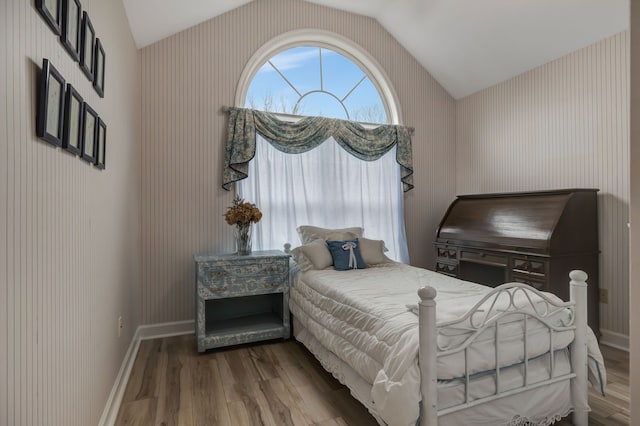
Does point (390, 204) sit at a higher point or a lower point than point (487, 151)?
lower

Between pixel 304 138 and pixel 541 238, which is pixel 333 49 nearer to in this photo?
pixel 304 138

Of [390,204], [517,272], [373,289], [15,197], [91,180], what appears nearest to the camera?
[15,197]

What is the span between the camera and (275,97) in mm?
3703

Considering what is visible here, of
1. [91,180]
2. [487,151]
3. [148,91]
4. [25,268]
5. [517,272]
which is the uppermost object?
[148,91]

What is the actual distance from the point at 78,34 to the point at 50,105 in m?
0.47

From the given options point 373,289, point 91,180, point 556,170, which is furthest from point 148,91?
point 556,170

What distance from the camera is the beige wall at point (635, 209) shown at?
0.94 m

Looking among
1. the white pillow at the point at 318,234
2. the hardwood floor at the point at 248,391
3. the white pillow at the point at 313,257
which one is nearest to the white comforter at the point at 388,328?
the white pillow at the point at 313,257

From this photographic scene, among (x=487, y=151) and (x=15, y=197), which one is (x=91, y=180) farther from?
(x=487, y=151)

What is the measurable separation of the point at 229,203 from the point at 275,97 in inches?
48.2

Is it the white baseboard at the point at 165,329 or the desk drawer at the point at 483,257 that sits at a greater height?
the desk drawer at the point at 483,257

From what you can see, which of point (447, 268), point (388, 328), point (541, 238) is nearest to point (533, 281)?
point (541, 238)

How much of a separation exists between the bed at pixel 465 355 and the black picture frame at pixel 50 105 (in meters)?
1.45

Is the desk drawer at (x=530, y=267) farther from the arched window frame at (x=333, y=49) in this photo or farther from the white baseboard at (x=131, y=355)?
the white baseboard at (x=131, y=355)
